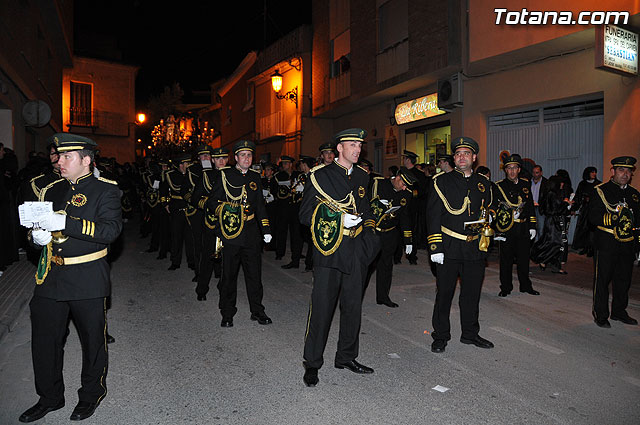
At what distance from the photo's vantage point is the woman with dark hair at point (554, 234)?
10633mm

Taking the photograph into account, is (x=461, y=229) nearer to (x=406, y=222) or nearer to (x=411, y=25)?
(x=406, y=222)

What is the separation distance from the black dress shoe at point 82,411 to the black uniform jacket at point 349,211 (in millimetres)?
2249

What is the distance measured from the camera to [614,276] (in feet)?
23.0

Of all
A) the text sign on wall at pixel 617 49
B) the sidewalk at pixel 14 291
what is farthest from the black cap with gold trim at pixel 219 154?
the text sign on wall at pixel 617 49

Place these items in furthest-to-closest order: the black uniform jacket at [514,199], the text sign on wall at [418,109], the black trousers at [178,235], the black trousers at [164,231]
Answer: the text sign on wall at [418,109] → the black trousers at [164,231] → the black trousers at [178,235] → the black uniform jacket at [514,199]

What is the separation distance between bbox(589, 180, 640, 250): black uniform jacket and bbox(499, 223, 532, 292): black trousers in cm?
165

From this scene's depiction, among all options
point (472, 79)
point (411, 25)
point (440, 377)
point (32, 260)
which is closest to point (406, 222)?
point (440, 377)

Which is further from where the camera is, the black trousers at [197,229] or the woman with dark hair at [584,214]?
the black trousers at [197,229]

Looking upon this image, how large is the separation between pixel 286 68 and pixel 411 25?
11312 mm

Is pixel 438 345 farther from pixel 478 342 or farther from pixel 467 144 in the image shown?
pixel 467 144

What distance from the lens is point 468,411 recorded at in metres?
4.24

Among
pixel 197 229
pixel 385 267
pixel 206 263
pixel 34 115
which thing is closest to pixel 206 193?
pixel 206 263

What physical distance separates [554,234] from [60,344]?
31.2 ft

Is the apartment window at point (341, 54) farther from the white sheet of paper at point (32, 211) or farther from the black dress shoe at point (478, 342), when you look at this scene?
the white sheet of paper at point (32, 211)
